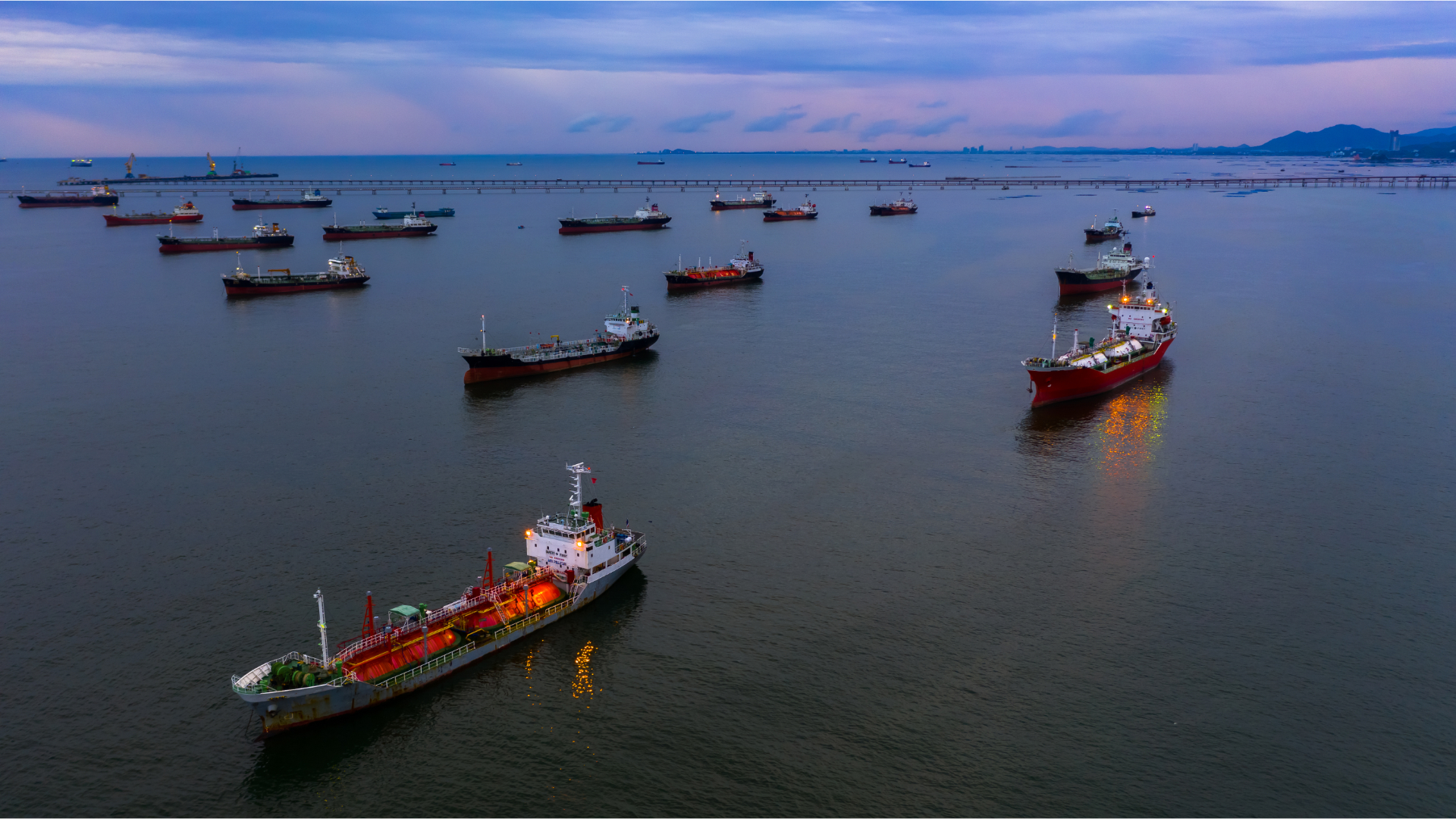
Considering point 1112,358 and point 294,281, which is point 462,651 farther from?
point 294,281

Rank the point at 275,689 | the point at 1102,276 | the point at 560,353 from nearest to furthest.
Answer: the point at 275,689 → the point at 560,353 → the point at 1102,276

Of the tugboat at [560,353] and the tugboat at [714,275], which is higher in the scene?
the tugboat at [714,275]

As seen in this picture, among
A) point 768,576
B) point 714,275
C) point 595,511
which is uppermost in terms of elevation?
point 714,275

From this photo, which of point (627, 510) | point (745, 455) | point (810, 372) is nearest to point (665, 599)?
point (627, 510)

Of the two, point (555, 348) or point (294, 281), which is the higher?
point (294, 281)

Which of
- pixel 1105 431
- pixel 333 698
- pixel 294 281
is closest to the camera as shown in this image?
pixel 333 698

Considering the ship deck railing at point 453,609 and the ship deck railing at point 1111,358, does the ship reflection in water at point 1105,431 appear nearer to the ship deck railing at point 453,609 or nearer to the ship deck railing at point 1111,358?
the ship deck railing at point 1111,358

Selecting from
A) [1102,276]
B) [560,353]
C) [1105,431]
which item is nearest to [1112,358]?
[1105,431]

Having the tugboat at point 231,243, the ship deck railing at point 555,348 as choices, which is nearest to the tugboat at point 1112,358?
the ship deck railing at point 555,348

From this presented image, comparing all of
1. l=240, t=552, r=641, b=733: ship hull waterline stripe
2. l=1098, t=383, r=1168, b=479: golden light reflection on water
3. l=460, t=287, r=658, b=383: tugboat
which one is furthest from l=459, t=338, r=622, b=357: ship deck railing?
l=240, t=552, r=641, b=733: ship hull waterline stripe
